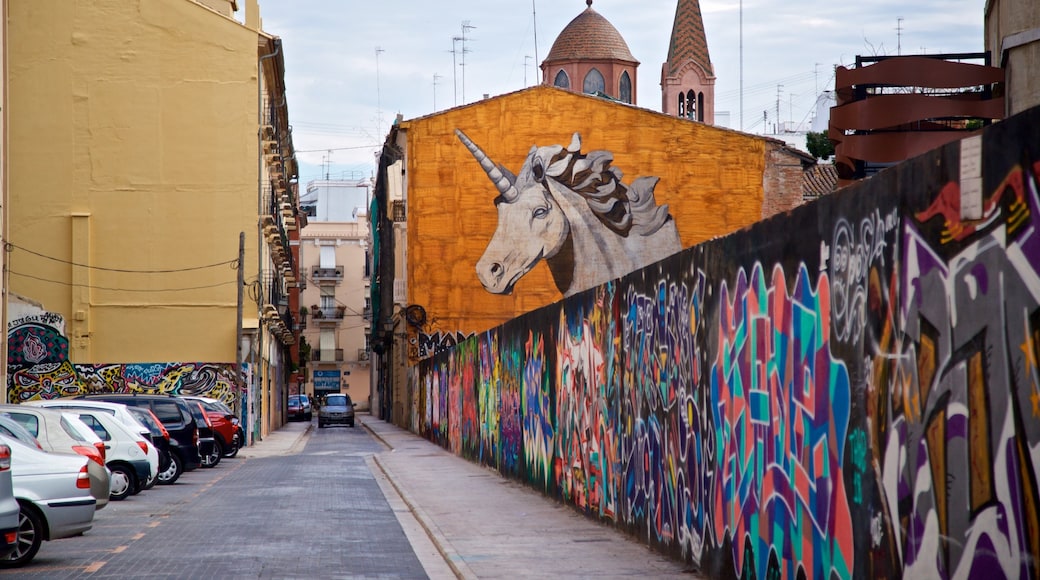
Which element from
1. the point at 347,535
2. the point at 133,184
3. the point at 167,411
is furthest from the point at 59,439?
the point at 133,184

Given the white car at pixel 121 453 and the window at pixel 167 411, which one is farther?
the window at pixel 167 411

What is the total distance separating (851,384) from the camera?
26.5 feet

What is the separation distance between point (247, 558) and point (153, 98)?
104 feet

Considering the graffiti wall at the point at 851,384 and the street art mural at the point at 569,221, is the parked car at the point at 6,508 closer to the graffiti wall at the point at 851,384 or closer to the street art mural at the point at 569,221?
the graffiti wall at the point at 851,384

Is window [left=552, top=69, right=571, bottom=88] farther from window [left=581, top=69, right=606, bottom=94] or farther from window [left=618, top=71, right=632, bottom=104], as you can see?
window [left=618, top=71, right=632, bottom=104]

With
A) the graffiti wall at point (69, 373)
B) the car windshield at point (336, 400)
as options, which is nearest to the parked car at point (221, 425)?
the graffiti wall at point (69, 373)

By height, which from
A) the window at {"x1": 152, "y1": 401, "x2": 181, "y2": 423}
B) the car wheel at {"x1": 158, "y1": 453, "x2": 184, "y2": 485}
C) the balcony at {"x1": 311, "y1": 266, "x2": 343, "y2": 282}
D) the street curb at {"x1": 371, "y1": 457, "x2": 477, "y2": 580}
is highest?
the balcony at {"x1": 311, "y1": 266, "x2": 343, "y2": 282}

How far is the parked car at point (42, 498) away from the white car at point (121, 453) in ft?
26.0

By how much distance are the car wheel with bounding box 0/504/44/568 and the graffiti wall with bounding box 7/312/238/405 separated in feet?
95.3

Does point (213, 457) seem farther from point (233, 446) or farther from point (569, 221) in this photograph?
point (569, 221)

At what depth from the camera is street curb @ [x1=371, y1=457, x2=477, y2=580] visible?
12187 mm

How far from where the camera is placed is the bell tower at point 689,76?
94.8 meters

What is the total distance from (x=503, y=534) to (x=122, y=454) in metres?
8.59

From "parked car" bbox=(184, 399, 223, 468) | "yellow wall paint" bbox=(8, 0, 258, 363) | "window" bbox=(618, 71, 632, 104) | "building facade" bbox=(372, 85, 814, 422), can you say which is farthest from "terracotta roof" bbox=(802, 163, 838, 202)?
"window" bbox=(618, 71, 632, 104)
